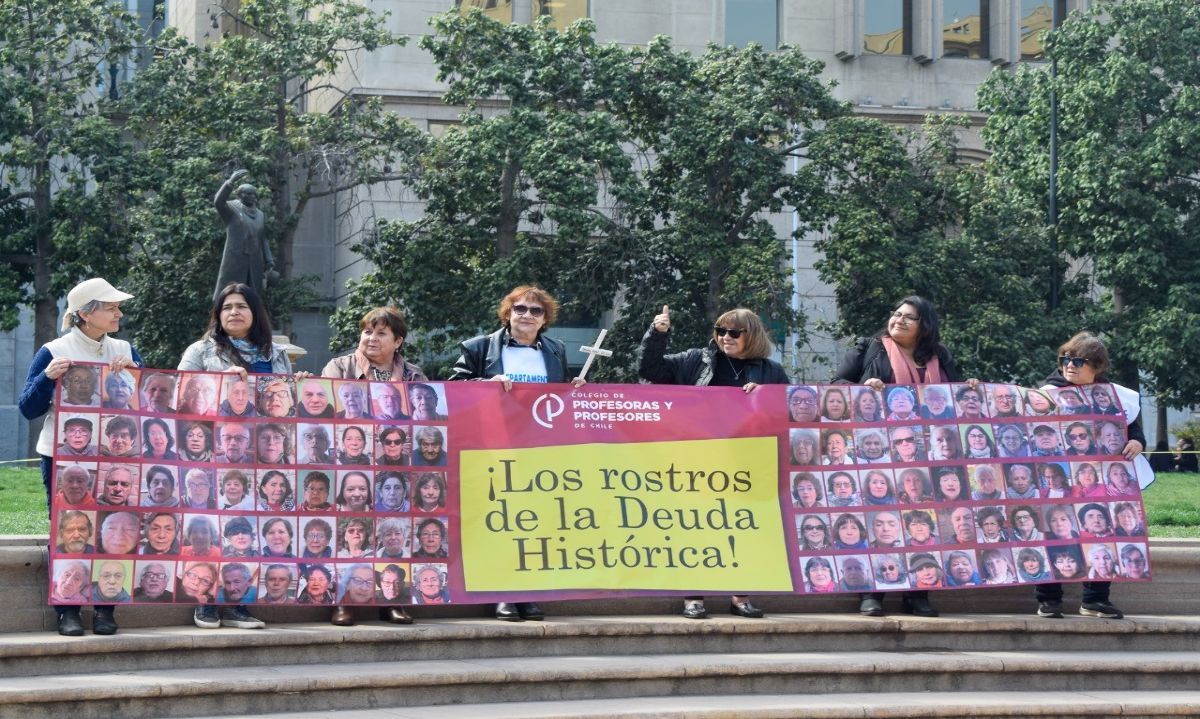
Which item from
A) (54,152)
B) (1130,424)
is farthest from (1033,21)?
(1130,424)

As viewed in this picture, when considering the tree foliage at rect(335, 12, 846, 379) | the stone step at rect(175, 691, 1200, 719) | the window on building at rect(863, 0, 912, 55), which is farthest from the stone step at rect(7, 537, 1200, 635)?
the window on building at rect(863, 0, 912, 55)

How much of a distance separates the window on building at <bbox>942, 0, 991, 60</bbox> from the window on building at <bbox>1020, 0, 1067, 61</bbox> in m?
0.95

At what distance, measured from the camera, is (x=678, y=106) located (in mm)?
28641

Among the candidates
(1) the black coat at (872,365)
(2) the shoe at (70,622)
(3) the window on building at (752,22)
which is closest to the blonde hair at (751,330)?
(1) the black coat at (872,365)

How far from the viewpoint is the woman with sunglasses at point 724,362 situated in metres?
9.11

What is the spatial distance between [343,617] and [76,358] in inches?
76.7

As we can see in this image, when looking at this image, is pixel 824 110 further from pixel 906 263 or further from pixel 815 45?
pixel 815 45

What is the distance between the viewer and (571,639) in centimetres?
851

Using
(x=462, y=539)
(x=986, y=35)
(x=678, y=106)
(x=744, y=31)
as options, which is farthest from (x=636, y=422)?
(x=986, y=35)

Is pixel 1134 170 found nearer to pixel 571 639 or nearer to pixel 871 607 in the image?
pixel 871 607

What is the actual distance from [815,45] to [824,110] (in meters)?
11.1

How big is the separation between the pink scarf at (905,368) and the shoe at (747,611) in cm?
169

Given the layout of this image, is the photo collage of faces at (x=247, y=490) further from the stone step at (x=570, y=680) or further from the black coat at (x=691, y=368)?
the black coat at (x=691, y=368)

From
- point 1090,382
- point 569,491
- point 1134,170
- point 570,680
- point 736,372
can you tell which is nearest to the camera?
point 570,680
